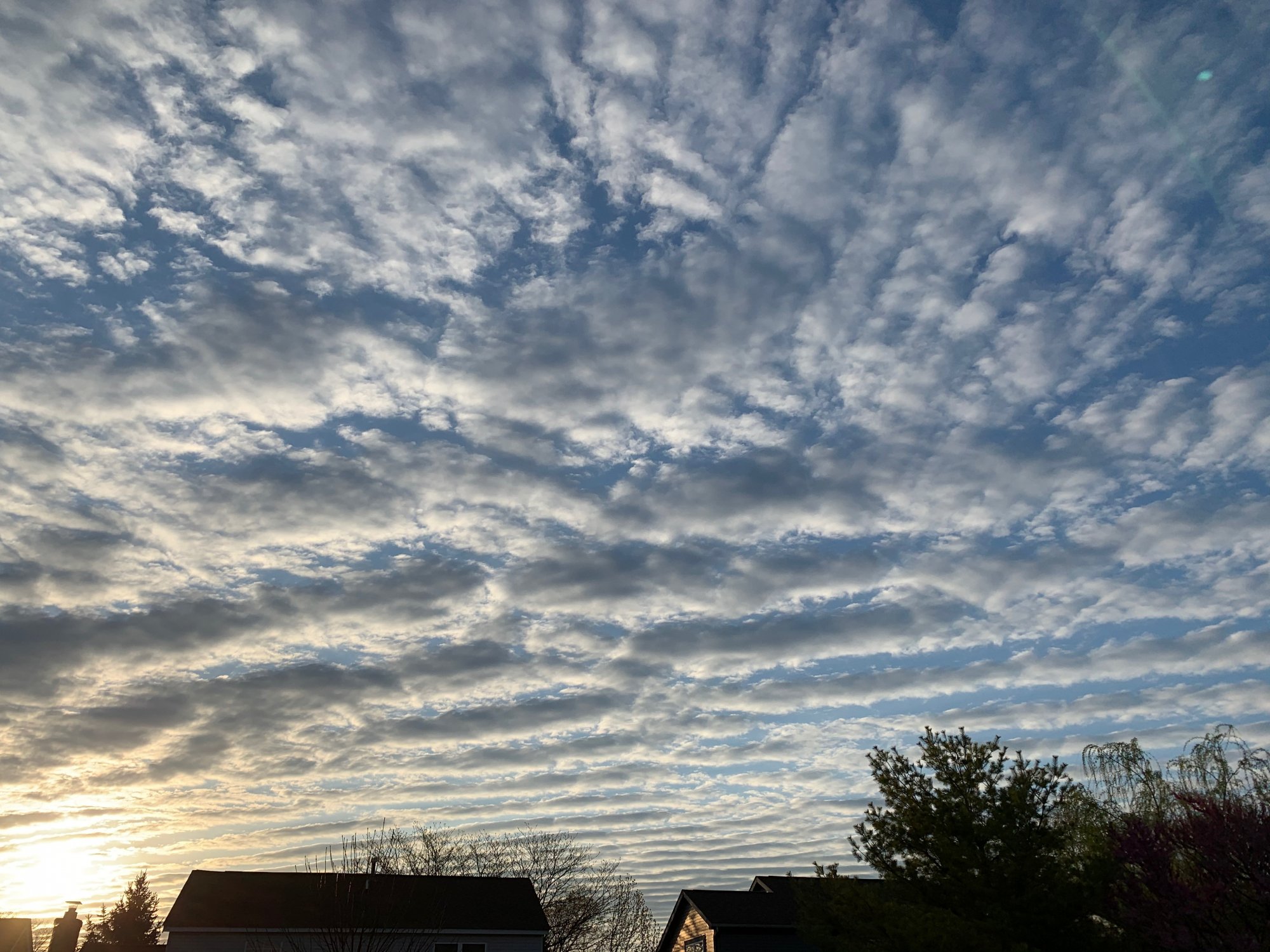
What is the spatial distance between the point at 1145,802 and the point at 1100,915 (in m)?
9.25

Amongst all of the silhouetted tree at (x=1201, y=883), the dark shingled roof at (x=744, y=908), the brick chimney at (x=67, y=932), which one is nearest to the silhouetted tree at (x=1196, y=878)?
the silhouetted tree at (x=1201, y=883)

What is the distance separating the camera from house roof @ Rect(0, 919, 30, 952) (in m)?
56.9

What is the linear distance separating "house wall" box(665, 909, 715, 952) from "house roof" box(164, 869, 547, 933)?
6.99ft

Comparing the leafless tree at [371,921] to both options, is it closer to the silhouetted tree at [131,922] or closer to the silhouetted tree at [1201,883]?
the silhouetted tree at [1201,883]

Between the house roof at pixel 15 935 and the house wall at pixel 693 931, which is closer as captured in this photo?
the house wall at pixel 693 931

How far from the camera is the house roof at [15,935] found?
56875mm

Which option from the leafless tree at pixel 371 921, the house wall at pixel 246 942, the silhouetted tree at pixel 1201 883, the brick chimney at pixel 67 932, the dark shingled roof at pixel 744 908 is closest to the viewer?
the silhouetted tree at pixel 1201 883

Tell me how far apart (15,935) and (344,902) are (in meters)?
41.0

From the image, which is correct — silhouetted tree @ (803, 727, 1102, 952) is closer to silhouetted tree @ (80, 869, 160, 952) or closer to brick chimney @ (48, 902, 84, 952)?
brick chimney @ (48, 902, 84, 952)

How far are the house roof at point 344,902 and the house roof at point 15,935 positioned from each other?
27.3 metres

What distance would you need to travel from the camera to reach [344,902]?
1299 inches

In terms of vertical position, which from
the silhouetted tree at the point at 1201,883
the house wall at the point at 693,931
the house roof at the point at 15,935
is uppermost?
the house roof at the point at 15,935

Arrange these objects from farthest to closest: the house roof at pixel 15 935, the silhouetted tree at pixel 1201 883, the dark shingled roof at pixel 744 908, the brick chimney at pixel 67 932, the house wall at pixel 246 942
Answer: the house roof at pixel 15 935 < the brick chimney at pixel 67 932 < the dark shingled roof at pixel 744 908 < the house wall at pixel 246 942 < the silhouetted tree at pixel 1201 883

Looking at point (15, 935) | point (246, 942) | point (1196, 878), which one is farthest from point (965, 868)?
point (15, 935)
